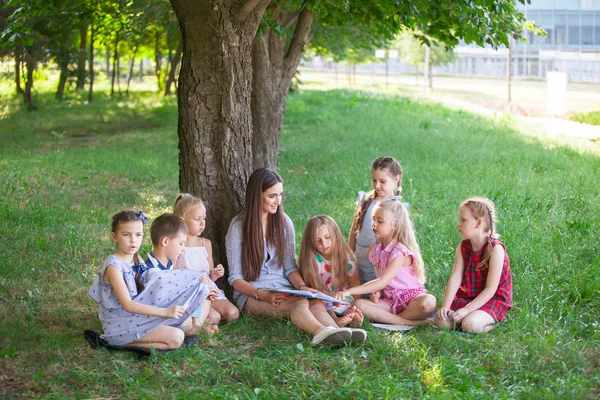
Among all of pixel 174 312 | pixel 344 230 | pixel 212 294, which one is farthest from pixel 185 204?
pixel 344 230

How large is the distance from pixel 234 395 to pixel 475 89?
3968 centimetres

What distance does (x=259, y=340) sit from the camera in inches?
216

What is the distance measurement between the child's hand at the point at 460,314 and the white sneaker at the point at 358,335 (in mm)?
786

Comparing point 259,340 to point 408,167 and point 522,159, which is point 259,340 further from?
point 522,159

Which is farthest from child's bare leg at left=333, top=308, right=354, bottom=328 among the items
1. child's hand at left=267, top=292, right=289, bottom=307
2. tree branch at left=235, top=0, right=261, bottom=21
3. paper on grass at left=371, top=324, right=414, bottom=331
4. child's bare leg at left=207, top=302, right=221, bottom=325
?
tree branch at left=235, top=0, right=261, bottom=21

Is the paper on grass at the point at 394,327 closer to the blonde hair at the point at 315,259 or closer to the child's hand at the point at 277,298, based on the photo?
the blonde hair at the point at 315,259

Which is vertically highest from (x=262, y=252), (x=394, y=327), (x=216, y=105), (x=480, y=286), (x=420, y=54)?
(x=420, y=54)

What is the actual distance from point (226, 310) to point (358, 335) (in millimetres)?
1236

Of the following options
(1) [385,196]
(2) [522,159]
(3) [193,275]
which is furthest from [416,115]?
(3) [193,275]

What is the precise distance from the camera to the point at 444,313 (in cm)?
550

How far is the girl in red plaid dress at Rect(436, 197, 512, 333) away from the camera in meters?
5.54

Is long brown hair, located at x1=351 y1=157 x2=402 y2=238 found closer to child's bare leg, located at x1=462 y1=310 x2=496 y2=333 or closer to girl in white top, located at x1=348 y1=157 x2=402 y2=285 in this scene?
girl in white top, located at x1=348 y1=157 x2=402 y2=285

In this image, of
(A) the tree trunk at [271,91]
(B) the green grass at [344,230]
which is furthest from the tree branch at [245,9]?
(A) the tree trunk at [271,91]

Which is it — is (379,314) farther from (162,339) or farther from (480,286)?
(162,339)
